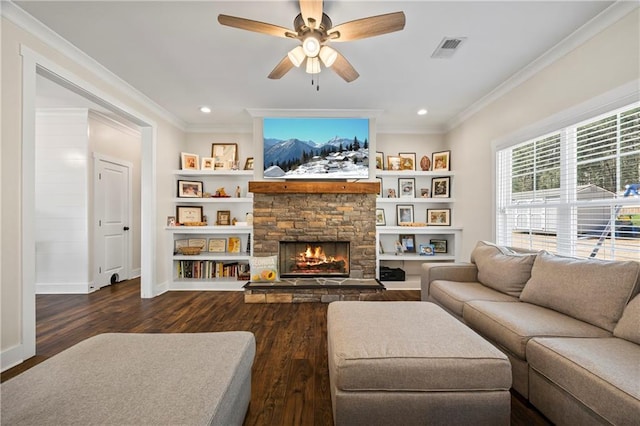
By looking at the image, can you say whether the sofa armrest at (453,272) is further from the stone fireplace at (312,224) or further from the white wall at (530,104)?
the stone fireplace at (312,224)

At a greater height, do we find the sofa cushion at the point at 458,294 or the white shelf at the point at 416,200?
the white shelf at the point at 416,200

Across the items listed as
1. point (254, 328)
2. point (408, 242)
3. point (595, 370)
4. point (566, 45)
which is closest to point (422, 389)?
point (595, 370)

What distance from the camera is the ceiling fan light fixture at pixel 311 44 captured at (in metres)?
1.99

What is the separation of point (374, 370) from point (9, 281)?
103 inches

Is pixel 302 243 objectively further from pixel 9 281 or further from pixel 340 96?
pixel 9 281

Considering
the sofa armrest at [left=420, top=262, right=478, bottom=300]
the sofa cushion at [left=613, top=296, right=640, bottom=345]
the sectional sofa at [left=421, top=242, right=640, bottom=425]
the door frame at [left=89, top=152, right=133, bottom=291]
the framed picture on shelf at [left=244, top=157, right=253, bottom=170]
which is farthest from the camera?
the framed picture on shelf at [left=244, top=157, right=253, bottom=170]

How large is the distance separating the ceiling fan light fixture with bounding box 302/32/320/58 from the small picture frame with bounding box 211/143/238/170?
2898 millimetres

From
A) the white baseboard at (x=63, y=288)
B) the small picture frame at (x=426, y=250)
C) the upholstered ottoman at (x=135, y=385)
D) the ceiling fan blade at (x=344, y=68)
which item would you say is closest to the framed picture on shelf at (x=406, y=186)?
the small picture frame at (x=426, y=250)

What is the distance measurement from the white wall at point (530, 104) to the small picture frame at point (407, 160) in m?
0.59

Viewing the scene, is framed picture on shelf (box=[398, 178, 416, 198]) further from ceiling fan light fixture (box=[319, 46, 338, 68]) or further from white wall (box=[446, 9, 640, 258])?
ceiling fan light fixture (box=[319, 46, 338, 68])

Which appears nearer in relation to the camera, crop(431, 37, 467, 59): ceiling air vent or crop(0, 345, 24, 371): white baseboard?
A: crop(0, 345, 24, 371): white baseboard

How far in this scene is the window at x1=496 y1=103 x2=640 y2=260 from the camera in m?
2.04

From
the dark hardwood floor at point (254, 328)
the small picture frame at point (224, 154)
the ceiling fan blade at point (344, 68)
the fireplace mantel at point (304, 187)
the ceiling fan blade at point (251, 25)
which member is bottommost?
the dark hardwood floor at point (254, 328)

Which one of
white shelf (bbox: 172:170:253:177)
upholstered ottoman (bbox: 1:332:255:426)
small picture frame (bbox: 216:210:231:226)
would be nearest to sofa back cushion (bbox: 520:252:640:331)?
upholstered ottoman (bbox: 1:332:255:426)
